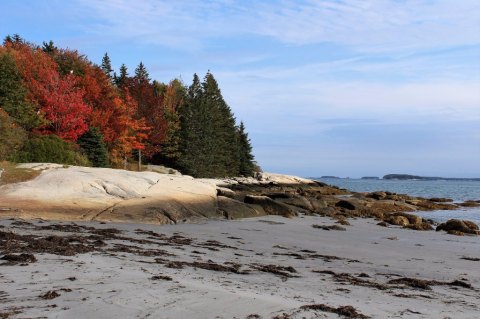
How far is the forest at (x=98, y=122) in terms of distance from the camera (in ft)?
89.2

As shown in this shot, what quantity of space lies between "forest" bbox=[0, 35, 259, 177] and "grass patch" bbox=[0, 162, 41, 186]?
568cm

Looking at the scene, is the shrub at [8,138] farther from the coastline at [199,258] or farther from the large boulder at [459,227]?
the large boulder at [459,227]

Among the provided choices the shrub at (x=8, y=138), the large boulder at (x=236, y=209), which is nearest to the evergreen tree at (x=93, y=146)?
the shrub at (x=8, y=138)

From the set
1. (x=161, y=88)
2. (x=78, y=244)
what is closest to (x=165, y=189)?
(x=78, y=244)

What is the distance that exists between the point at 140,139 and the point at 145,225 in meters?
28.7

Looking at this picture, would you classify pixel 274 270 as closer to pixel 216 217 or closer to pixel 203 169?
pixel 216 217

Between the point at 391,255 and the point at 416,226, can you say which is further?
the point at 416,226

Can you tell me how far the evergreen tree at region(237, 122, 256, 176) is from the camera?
2489 inches

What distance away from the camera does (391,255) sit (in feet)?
39.9

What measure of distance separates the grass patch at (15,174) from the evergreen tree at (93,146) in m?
15.0

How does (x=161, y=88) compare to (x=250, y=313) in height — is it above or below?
above

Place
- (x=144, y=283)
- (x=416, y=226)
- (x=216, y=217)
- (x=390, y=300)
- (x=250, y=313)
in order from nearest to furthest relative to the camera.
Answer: (x=250, y=313) → (x=144, y=283) → (x=390, y=300) → (x=216, y=217) → (x=416, y=226)

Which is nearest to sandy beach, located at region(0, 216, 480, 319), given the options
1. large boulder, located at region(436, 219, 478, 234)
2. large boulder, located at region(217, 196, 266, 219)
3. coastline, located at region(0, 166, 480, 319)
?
coastline, located at region(0, 166, 480, 319)

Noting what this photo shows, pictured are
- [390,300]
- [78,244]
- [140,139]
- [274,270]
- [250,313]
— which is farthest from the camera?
[140,139]
